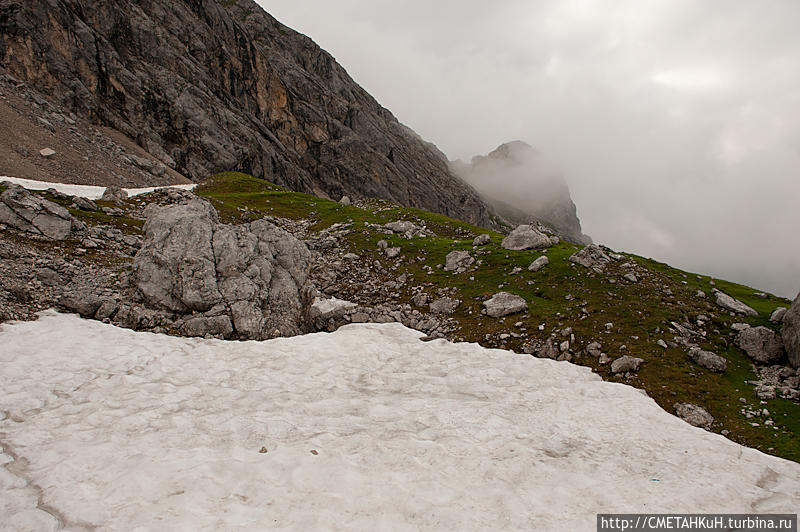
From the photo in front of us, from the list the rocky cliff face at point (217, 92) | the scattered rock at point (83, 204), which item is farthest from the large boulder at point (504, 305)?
the rocky cliff face at point (217, 92)

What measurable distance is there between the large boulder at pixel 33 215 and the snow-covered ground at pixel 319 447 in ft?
37.5

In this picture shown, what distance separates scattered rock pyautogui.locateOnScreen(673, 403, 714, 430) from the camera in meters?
17.3

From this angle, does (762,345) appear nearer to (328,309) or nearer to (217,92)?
(328,309)

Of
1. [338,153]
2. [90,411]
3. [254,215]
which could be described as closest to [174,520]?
[90,411]

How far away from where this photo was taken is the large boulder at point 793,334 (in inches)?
782

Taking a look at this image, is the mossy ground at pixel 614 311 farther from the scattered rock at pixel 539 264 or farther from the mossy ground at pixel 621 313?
the scattered rock at pixel 539 264

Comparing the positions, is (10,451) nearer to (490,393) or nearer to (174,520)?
(174,520)

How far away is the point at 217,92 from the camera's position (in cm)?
12231

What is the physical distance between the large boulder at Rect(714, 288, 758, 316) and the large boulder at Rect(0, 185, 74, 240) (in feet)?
152

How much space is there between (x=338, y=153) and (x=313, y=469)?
151447 mm

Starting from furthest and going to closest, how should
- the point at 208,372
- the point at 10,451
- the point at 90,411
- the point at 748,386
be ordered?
the point at 748,386, the point at 208,372, the point at 90,411, the point at 10,451

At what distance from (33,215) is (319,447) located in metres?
28.2

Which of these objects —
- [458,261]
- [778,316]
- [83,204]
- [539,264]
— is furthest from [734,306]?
[83,204]

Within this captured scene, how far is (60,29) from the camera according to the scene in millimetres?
89938
